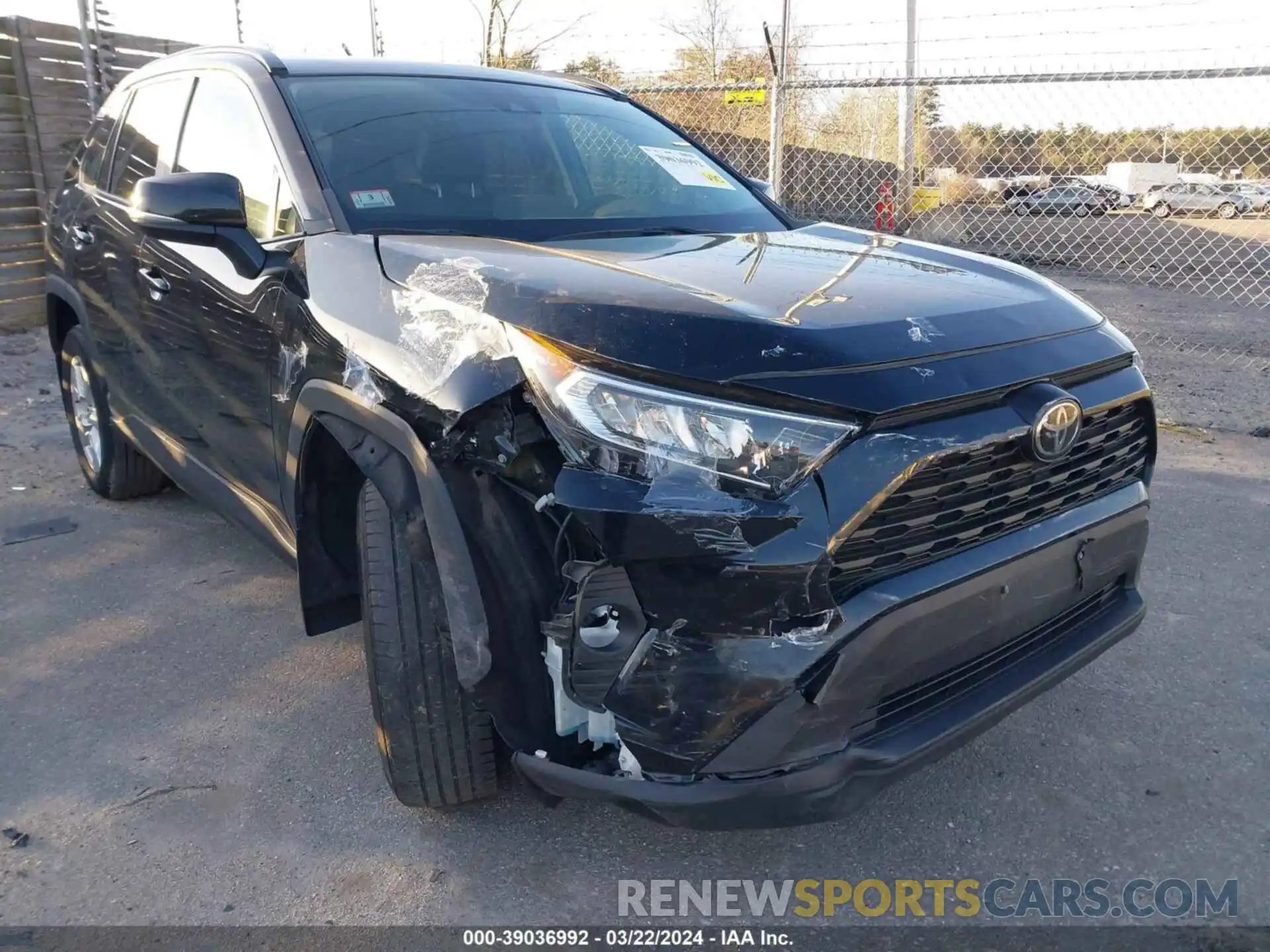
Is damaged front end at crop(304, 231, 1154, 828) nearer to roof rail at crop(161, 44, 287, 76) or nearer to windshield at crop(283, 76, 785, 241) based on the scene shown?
windshield at crop(283, 76, 785, 241)

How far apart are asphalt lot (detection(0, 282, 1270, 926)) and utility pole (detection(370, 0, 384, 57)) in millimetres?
6922

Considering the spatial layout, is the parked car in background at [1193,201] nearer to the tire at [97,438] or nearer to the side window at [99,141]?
the side window at [99,141]

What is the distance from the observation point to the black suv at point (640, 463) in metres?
1.75

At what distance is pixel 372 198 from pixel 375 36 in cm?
A: 750

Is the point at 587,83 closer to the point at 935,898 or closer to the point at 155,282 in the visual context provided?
the point at 155,282

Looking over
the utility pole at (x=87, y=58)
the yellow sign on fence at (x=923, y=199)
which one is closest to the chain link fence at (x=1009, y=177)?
the yellow sign on fence at (x=923, y=199)

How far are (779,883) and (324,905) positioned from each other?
100cm

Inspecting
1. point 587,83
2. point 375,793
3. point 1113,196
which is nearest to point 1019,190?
point 1113,196

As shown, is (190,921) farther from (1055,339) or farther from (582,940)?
(1055,339)

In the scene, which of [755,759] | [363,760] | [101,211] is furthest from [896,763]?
[101,211]

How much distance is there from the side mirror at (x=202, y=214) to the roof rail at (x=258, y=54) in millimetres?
504

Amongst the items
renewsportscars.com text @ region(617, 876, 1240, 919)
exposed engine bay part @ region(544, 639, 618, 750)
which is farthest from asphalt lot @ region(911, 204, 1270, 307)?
exposed engine bay part @ region(544, 639, 618, 750)

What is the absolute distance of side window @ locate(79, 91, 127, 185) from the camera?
4.11m

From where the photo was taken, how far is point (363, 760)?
2686 mm
